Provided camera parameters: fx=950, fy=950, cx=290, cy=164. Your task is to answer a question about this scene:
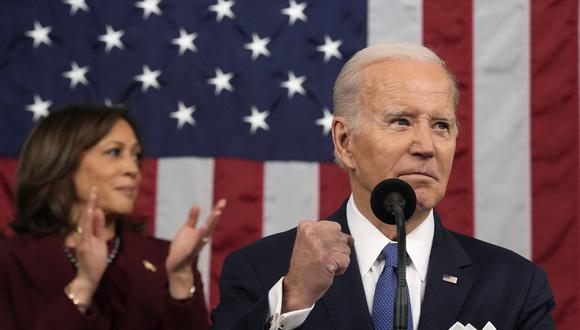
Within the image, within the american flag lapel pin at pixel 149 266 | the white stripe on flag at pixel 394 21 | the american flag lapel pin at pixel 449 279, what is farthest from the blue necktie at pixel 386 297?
the white stripe on flag at pixel 394 21

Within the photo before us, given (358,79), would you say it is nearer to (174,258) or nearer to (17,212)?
(174,258)

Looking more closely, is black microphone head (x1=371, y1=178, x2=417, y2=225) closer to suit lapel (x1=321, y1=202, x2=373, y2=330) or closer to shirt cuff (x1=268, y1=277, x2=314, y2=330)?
shirt cuff (x1=268, y1=277, x2=314, y2=330)

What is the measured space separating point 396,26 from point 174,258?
4.45 ft

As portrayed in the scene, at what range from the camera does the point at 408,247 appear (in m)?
2.09

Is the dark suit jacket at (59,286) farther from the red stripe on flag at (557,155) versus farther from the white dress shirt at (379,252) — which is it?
the red stripe on flag at (557,155)

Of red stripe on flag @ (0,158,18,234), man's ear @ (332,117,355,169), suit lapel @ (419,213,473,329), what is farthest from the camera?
red stripe on flag @ (0,158,18,234)

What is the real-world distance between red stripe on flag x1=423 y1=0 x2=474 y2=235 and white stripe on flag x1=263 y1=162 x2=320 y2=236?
1.60ft

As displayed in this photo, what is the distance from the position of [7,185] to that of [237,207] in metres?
0.96

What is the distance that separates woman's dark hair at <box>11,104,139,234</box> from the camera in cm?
331

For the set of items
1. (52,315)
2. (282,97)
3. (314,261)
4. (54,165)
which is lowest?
(52,315)

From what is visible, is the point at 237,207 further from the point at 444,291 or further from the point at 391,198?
the point at 391,198

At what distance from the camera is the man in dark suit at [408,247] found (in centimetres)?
200

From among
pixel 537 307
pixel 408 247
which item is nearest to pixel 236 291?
pixel 408 247

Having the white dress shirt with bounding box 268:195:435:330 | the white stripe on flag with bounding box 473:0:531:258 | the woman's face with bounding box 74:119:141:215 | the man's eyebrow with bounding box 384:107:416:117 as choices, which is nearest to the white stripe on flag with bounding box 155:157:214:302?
the woman's face with bounding box 74:119:141:215
